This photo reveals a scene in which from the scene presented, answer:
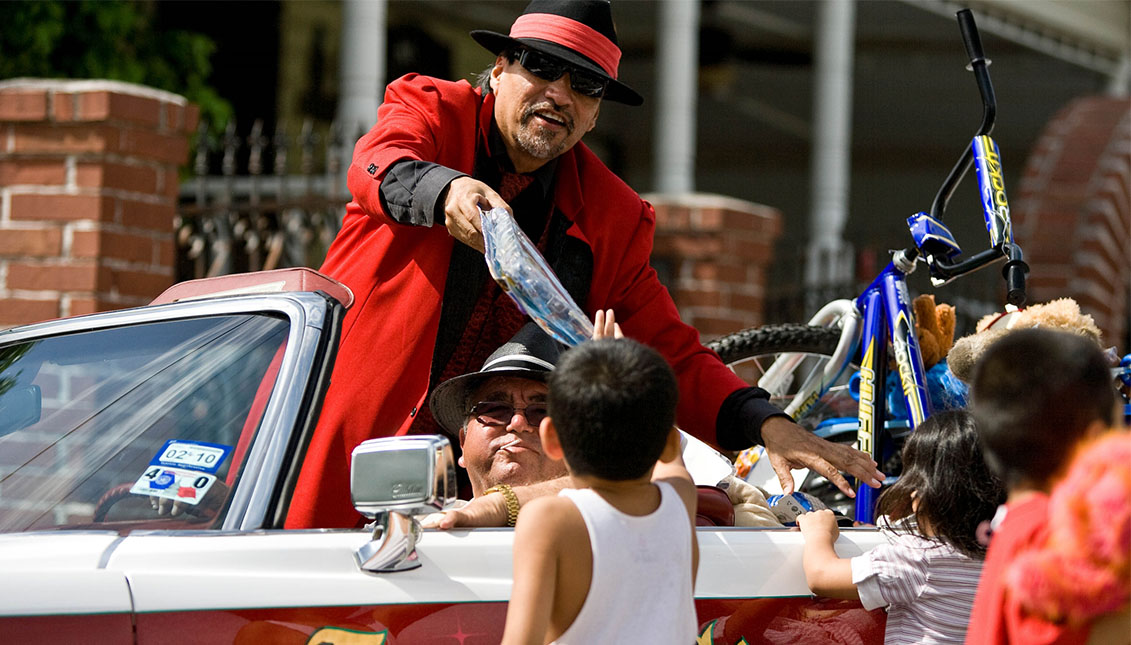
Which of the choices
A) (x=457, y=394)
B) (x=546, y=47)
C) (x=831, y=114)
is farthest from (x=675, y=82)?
(x=457, y=394)

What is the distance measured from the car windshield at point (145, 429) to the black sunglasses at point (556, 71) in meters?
1.12

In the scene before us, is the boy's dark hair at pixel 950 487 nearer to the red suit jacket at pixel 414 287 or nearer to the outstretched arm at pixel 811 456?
the outstretched arm at pixel 811 456

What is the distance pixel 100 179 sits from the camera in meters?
5.57

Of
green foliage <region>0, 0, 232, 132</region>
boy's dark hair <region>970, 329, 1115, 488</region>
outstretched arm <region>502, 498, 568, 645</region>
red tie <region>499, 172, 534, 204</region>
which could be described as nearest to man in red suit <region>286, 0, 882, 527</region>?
red tie <region>499, 172, 534, 204</region>

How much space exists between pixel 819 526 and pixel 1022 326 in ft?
3.54

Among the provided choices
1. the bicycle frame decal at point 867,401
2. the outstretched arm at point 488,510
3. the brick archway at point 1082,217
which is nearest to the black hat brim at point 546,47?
the bicycle frame decal at point 867,401

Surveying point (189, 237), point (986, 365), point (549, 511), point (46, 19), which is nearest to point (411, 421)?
point (549, 511)

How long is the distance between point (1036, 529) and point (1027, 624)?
13 cm

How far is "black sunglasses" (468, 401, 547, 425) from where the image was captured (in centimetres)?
303

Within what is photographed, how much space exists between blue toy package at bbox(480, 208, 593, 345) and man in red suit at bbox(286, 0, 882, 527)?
12.6 inches

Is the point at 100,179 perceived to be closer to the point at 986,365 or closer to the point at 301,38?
the point at 986,365

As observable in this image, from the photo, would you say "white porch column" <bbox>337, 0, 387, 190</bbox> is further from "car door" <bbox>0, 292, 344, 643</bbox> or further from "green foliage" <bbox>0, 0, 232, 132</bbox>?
"car door" <bbox>0, 292, 344, 643</bbox>

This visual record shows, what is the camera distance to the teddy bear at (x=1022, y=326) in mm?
3309

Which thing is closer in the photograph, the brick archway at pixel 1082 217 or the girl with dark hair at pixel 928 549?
the girl with dark hair at pixel 928 549
